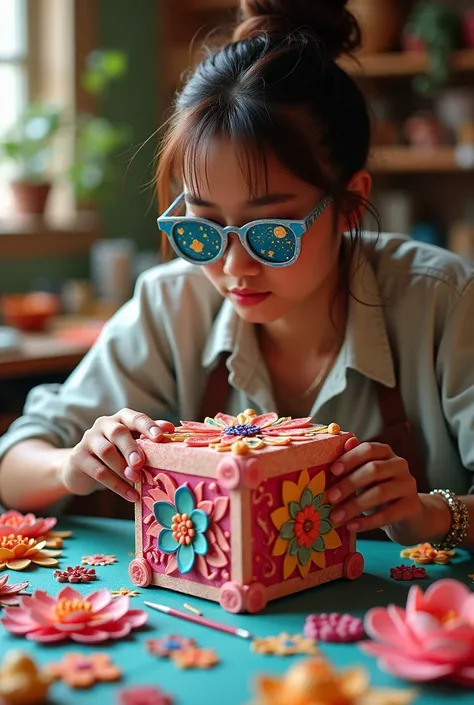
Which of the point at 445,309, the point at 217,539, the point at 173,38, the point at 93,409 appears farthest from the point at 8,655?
the point at 173,38

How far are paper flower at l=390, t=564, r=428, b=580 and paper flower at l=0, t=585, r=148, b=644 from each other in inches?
12.9

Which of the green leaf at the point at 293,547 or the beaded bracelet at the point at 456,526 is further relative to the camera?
the beaded bracelet at the point at 456,526

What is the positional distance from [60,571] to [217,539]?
25 centimetres

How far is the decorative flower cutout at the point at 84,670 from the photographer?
3.03 feet

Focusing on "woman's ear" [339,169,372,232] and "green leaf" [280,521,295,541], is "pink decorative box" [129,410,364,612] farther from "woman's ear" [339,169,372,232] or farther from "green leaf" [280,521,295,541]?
"woman's ear" [339,169,372,232]

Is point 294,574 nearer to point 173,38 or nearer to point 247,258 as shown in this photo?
point 247,258

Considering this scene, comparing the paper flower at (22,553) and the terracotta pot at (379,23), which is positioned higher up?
the terracotta pot at (379,23)

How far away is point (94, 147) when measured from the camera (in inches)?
129

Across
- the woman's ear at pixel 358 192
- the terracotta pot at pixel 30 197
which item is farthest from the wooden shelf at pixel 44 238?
the woman's ear at pixel 358 192

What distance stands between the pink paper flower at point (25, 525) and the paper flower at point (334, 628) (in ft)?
1.58

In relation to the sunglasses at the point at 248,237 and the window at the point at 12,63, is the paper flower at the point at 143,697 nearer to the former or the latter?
the sunglasses at the point at 248,237

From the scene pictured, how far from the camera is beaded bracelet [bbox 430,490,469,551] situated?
52.1 inches

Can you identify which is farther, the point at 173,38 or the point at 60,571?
the point at 173,38

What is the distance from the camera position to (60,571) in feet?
4.13
